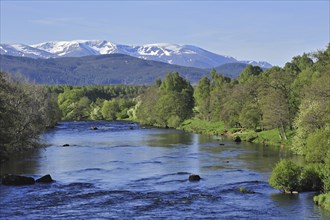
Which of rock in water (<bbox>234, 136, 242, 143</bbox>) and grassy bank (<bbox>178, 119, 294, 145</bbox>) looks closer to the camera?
grassy bank (<bbox>178, 119, 294, 145</bbox>)

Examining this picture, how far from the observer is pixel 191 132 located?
14525 centimetres

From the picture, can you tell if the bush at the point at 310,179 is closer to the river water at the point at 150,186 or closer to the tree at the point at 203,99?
the river water at the point at 150,186

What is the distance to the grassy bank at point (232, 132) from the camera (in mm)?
106650

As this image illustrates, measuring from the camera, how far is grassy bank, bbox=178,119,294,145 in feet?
350

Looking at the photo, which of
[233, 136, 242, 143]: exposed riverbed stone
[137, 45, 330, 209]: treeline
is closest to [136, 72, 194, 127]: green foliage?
[137, 45, 330, 209]: treeline

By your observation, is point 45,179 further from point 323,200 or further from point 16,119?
point 323,200

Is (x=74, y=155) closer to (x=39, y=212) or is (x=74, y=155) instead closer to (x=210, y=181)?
(x=210, y=181)

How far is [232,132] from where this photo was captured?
129125mm

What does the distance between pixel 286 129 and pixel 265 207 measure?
62440 mm

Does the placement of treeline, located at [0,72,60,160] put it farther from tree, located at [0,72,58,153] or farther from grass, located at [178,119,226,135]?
grass, located at [178,119,226,135]

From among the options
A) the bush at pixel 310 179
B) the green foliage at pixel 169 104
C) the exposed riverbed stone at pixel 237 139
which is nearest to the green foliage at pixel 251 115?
the exposed riverbed stone at pixel 237 139

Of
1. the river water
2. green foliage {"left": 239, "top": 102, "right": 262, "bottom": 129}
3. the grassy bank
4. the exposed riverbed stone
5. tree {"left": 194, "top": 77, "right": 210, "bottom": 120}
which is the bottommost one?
the river water

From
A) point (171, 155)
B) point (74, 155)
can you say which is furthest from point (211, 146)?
point (74, 155)

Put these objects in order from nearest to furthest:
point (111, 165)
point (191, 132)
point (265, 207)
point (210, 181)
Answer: point (265, 207)
point (210, 181)
point (111, 165)
point (191, 132)
